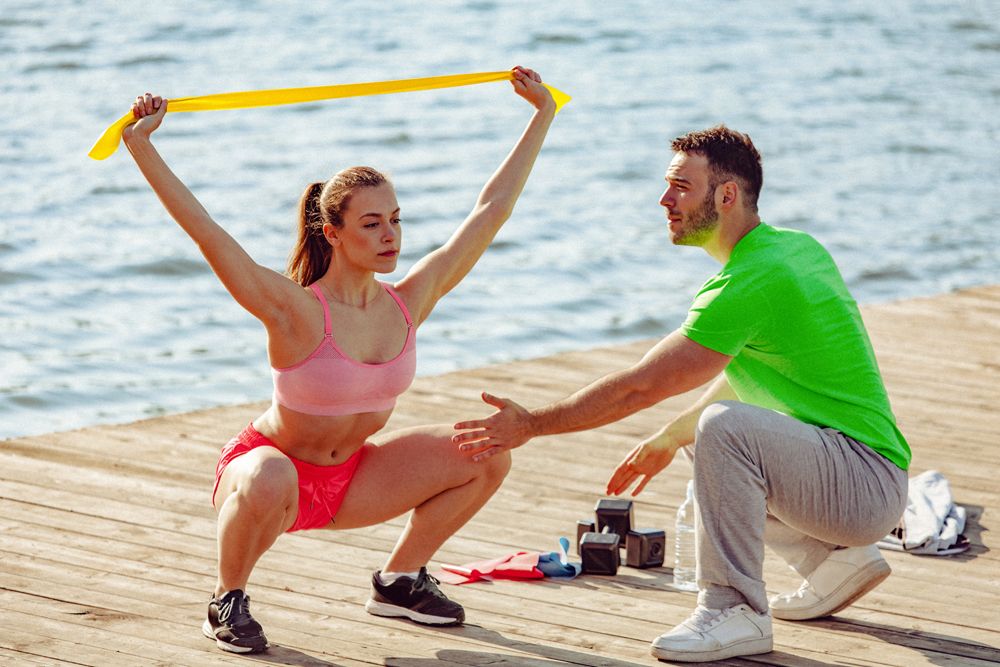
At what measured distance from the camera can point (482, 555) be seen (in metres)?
4.46

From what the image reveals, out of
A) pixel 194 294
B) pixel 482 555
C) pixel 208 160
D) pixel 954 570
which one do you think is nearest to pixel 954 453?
pixel 954 570

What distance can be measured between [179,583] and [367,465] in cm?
71

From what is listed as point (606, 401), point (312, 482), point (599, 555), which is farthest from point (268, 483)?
point (599, 555)

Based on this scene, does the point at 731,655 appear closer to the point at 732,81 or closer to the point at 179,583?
the point at 179,583

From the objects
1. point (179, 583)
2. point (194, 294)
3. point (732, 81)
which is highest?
point (732, 81)

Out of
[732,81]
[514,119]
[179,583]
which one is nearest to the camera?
[179,583]

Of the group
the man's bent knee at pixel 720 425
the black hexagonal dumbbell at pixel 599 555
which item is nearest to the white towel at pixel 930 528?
the black hexagonal dumbbell at pixel 599 555

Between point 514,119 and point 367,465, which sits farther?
point 514,119

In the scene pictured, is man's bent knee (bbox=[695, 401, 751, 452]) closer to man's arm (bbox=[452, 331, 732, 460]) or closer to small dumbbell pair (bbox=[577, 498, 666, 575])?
man's arm (bbox=[452, 331, 732, 460])

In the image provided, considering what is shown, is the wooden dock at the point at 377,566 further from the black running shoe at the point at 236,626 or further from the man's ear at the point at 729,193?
the man's ear at the point at 729,193

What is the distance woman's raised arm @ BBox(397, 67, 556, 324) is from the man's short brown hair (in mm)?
410

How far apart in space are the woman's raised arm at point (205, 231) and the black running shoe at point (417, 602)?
30.2 inches

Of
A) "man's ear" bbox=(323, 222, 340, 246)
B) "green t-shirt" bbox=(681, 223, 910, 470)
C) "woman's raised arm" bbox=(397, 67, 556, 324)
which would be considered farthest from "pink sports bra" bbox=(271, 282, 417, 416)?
"green t-shirt" bbox=(681, 223, 910, 470)

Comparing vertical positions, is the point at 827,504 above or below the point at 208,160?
below
